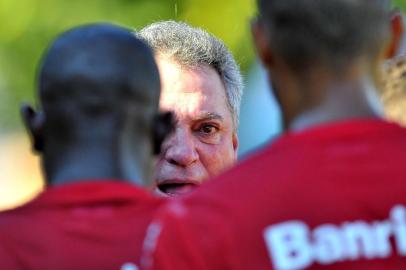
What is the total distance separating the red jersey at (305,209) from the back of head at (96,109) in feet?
0.74

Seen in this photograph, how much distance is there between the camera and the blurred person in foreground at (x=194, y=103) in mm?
5285

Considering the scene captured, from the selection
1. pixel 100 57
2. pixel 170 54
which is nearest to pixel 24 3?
pixel 170 54

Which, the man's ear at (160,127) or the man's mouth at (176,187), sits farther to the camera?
the man's mouth at (176,187)

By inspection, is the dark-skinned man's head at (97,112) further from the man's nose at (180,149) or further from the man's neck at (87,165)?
the man's nose at (180,149)

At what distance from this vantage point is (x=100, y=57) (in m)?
3.69

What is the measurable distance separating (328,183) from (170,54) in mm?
2192

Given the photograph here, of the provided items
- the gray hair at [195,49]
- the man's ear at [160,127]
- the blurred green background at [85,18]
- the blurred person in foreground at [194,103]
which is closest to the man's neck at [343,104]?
the man's ear at [160,127]

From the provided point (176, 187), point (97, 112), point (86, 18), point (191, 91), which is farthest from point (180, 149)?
point (86, 18)

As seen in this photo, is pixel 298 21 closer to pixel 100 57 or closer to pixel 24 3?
pixel 100 57

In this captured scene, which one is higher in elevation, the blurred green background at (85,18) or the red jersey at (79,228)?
the blurred green background at (85,18)

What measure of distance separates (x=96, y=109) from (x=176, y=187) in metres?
1.72

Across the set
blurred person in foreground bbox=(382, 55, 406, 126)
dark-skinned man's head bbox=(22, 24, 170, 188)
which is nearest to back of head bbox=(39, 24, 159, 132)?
dark-skinned man's head bbox=(22, 24, 170, 188)

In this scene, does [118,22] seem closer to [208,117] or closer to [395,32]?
[208,117]

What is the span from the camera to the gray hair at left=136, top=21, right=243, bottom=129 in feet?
18.2
